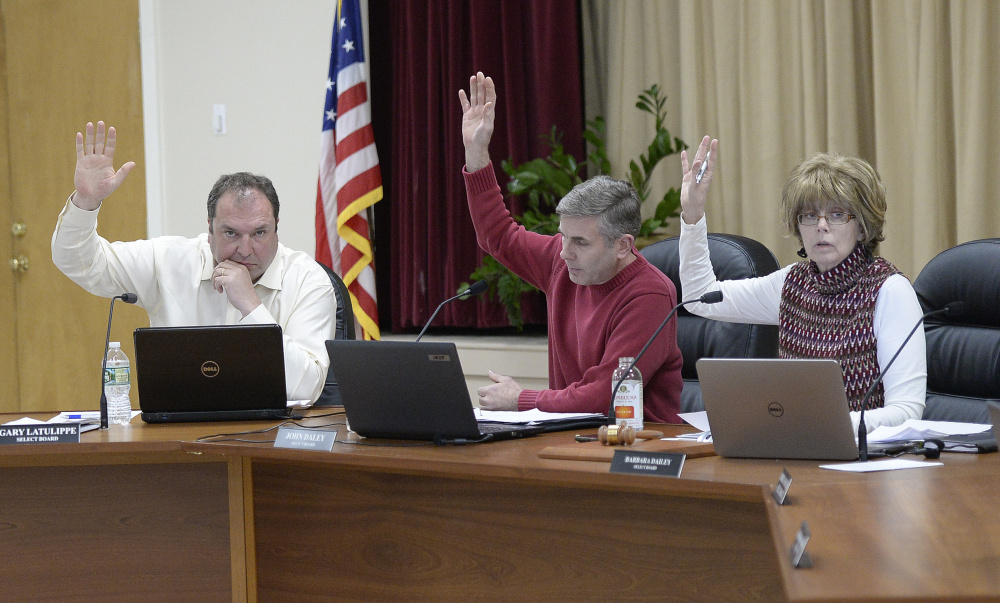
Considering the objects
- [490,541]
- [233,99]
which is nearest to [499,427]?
[490,541]

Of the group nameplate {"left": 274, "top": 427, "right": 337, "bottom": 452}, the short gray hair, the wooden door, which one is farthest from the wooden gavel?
the wooden door

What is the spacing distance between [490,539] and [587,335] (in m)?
0.62

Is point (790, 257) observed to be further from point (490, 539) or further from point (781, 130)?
point (490, 539)

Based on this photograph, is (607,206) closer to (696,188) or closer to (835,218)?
(696,188)

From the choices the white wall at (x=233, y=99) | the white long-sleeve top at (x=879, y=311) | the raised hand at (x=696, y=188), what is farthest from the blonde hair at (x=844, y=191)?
the white wall at (x=233, y=99)

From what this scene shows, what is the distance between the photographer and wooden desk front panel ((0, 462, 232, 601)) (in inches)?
80.0

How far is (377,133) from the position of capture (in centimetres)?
423

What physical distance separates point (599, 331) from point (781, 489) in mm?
1009

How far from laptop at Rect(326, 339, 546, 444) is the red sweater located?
291 mm

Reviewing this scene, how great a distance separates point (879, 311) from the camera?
2004mm

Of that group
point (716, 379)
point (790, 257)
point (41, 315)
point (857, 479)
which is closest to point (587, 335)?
point (716, 379)

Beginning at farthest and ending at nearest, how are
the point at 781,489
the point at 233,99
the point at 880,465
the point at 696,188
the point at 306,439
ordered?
the point at 233,99 → the point at 696,188 → the point at 306,439 → the point at 880,465 → the point at 781,489

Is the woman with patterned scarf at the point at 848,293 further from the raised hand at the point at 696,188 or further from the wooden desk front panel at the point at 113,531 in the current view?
the wooden desk front panel at the point at 113,531

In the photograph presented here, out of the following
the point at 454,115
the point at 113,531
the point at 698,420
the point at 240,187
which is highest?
the point at 454,115
